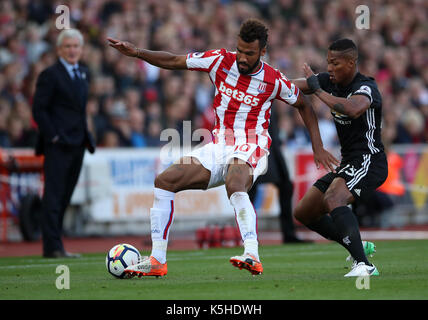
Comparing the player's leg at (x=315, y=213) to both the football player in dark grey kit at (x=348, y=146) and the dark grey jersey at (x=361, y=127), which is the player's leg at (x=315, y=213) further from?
the dark grey jersey at (x=361, y=127)

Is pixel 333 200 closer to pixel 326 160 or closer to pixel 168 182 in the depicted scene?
pixel 326 160

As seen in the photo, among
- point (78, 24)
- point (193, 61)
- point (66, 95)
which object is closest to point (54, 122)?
point (66, 95)

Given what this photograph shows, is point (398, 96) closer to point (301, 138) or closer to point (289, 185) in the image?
point (301, 138)

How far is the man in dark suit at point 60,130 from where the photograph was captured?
10.1 m

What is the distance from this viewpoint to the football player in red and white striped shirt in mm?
7219

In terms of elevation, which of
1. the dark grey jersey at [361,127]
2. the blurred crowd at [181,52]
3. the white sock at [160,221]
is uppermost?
the blurred crowd at [181,52]

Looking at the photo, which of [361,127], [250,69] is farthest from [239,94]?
[361,127]

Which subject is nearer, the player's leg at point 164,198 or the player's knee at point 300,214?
the player's leg at point 164,198

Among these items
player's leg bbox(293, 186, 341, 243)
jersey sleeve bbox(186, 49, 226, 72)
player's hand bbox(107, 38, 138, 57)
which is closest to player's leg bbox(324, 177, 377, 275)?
player's leg bbox(293, 186, 341, 243)

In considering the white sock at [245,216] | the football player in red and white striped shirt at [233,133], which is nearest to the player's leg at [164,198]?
the football player in red and white striped shirt at [233,133]

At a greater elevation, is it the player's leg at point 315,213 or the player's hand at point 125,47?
Answer: the player's hand at point 125,47

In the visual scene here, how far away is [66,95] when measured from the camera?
10.3 metres

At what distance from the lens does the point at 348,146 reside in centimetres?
758

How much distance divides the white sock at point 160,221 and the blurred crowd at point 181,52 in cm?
592
